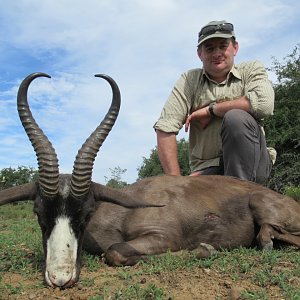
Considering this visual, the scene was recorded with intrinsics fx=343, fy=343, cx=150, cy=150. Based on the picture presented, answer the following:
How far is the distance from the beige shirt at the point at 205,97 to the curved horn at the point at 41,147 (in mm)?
2784

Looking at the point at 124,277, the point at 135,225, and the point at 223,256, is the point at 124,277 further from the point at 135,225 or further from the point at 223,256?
the point at 223,256

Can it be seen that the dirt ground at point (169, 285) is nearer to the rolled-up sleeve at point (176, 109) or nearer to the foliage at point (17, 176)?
the rolled-up sleeve at point (176, 109)

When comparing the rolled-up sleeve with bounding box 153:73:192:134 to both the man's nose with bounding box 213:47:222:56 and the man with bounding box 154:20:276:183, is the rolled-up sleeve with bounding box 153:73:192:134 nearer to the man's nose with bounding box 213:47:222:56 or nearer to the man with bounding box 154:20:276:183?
the man with bounding box 154:20:276:183

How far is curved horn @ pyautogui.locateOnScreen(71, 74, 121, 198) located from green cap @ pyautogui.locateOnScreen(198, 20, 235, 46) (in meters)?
2.79

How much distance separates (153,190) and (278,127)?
14905 millimetres

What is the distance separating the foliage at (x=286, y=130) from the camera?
54.7ft

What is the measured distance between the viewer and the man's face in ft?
19.7

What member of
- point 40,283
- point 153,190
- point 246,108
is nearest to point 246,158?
point 246,108

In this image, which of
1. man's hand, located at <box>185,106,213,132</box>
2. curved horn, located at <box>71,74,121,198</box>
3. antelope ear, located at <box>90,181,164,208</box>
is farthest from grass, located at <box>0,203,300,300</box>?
man's hand, located at <box>185,106,213,132</box>

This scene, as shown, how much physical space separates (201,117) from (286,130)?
40.2 feet

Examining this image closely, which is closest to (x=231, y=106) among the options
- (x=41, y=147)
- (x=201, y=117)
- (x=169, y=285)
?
(x=201, y=117)

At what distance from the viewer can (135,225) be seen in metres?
4.09

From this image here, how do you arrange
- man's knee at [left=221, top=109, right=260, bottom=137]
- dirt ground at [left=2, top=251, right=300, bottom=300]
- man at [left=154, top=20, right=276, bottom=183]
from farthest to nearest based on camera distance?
1. man at [left=154, top=20, right=276, bottom=183]
2. man's knee at [left=221, top=109, right=260, bottom=137]
3. dirt ground at [left=2, top=251, right=300, bottom=300]

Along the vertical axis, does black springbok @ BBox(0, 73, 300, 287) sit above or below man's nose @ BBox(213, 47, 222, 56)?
below
